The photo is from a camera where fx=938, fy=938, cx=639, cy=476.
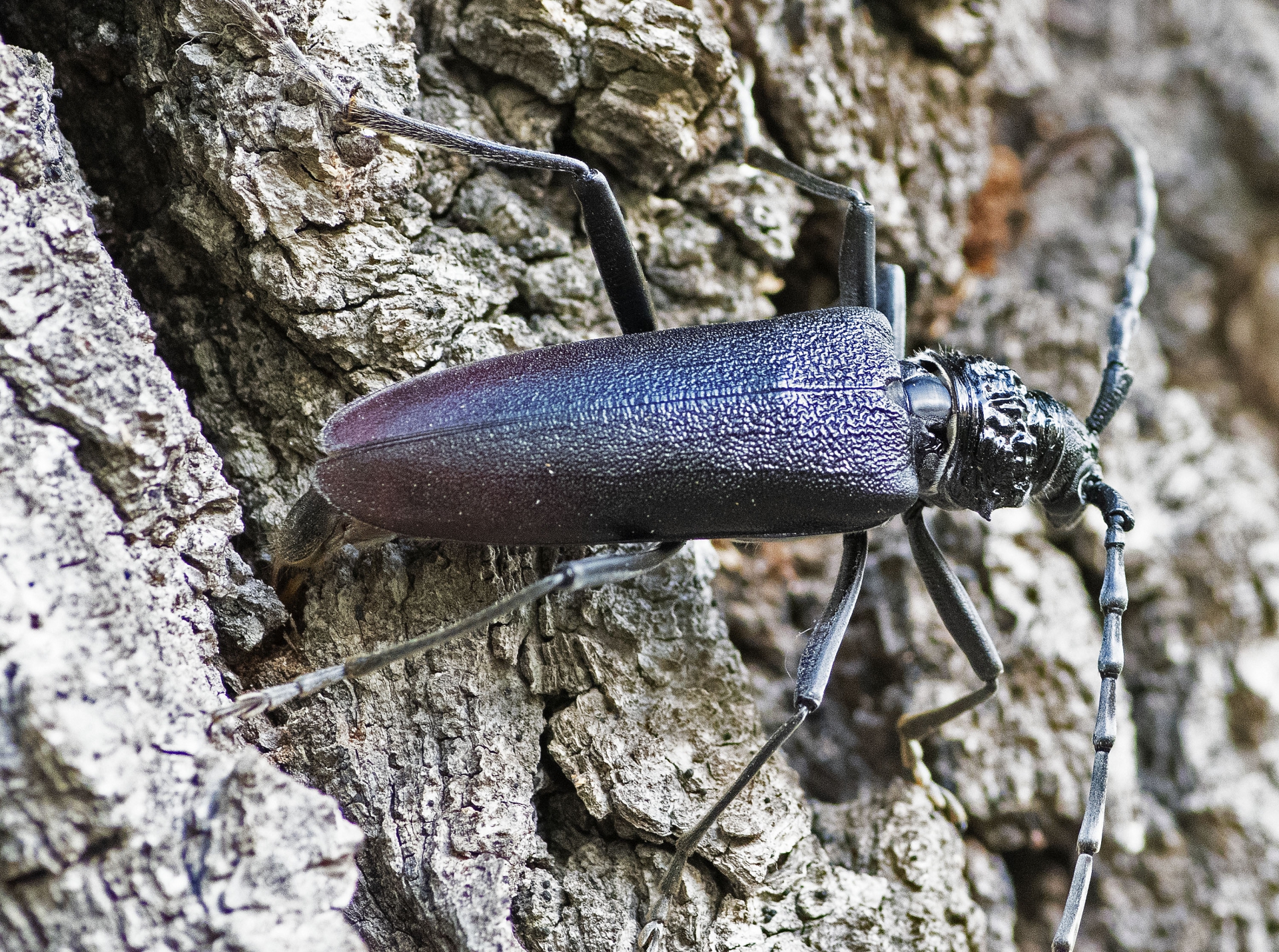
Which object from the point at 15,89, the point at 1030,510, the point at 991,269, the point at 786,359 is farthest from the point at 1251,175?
the point at 15,89

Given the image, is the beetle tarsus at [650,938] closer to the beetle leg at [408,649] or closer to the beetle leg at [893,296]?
the beetle leg at [408,649]

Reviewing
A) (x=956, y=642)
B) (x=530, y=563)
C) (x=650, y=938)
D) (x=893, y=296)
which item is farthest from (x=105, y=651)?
(x=893, y=296)

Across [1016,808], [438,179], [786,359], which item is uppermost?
[438,179]

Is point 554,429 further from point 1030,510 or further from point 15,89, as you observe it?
point 1030,510

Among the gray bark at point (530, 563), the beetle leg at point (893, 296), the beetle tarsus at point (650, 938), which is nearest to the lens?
the gray bark at point (530, 563)

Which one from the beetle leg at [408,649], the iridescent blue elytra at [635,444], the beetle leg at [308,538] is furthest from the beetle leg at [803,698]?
the beetle leg at [308,538]
